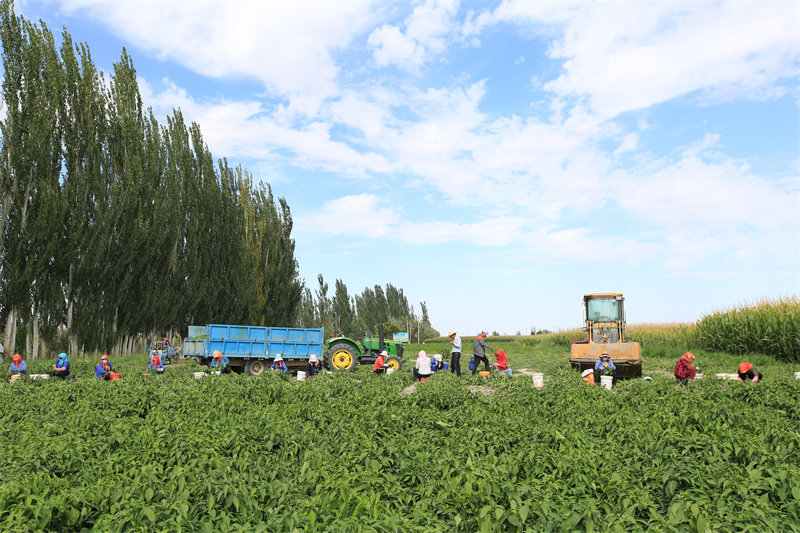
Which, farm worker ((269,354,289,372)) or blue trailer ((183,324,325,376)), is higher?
blue trailer ((183,324,325,376))

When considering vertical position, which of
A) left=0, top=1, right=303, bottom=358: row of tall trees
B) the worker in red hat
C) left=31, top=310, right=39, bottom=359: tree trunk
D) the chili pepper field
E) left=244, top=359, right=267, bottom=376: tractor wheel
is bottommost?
the chili pepper field

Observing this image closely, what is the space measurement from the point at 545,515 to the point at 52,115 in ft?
81.8

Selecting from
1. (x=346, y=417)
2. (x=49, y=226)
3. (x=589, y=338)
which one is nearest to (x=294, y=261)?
(x=49, y=226)

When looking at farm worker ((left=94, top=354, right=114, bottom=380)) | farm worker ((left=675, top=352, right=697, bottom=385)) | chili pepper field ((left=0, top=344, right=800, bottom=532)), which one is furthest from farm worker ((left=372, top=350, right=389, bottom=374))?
farm worker ((left=675, top=352, right=697, bottom=385))

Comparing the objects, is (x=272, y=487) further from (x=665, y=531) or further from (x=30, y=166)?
(x=30, y=166)

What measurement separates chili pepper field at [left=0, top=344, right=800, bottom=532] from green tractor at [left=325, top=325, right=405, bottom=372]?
9492 mm

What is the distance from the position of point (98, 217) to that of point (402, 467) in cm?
2289

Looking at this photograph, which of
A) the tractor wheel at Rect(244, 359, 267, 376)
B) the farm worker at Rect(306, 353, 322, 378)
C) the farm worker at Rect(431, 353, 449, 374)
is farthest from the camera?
the tractor wheel at Rect(244, 359, 267, 376)

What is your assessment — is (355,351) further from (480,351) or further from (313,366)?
(480,351)

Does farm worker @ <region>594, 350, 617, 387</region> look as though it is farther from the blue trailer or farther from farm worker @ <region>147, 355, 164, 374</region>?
farm worker @ <region>147, 355, 164, 374</region>

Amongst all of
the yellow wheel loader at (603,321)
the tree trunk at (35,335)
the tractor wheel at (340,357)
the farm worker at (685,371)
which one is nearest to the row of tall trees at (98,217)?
the tree trunk at (35,335)

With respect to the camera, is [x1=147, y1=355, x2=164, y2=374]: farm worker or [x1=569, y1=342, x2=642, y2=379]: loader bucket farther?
[x1=147, y1=355, x2=164, y2=374]: farm worker

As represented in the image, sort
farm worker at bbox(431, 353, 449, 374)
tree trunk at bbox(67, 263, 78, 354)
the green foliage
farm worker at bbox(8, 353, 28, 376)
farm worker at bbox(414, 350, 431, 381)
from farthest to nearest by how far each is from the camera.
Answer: tree trunk at bbox(67, 263, 78, 354), the green foliage, farm worker at bbox(431, 353, 449, 374), farm worker at bbox(8, 353, 28, 376), farm worker at bbox(414, 350, 431, 381)

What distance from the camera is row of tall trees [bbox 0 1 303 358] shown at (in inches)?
843
